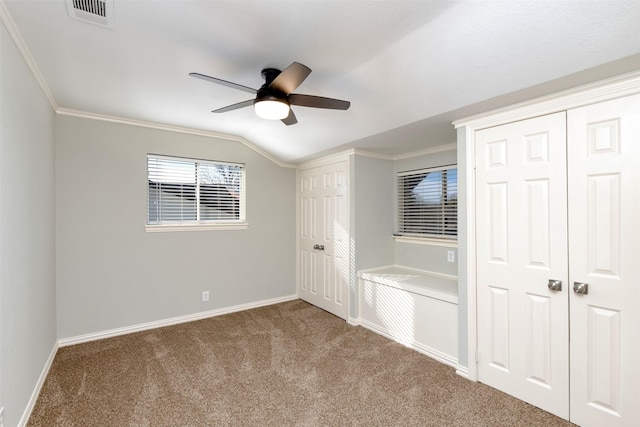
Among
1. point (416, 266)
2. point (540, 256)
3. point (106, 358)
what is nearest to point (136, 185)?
point (106, 358)

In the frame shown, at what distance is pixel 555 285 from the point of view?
200cm

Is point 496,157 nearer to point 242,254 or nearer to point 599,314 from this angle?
point 599,314

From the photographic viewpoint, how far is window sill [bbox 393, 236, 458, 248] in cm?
337

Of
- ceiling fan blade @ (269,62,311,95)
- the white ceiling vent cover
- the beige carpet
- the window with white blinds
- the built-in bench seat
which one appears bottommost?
the beige carpet

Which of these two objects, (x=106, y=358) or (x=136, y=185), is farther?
(x=136, y=185)

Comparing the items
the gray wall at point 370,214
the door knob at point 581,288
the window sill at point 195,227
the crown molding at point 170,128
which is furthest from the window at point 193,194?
the door knob at point 581,288

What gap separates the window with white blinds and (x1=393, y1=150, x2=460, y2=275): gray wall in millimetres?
81

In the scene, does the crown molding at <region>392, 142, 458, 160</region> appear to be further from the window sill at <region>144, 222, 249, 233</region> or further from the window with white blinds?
the window sill at <region>144, 222, 249, 233</region>

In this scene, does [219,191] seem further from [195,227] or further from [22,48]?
[22,48]

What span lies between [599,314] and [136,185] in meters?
4.31

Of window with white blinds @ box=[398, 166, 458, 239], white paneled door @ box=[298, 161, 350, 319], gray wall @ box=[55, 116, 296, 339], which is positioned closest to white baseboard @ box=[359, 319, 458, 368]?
white paneled door @ box=[298, 161, 350, 319]

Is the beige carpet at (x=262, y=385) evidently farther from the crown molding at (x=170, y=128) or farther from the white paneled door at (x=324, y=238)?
the crown molding at (x=170, y=128)

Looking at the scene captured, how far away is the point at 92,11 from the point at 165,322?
3.22 meters

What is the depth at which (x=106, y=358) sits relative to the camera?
280cm
